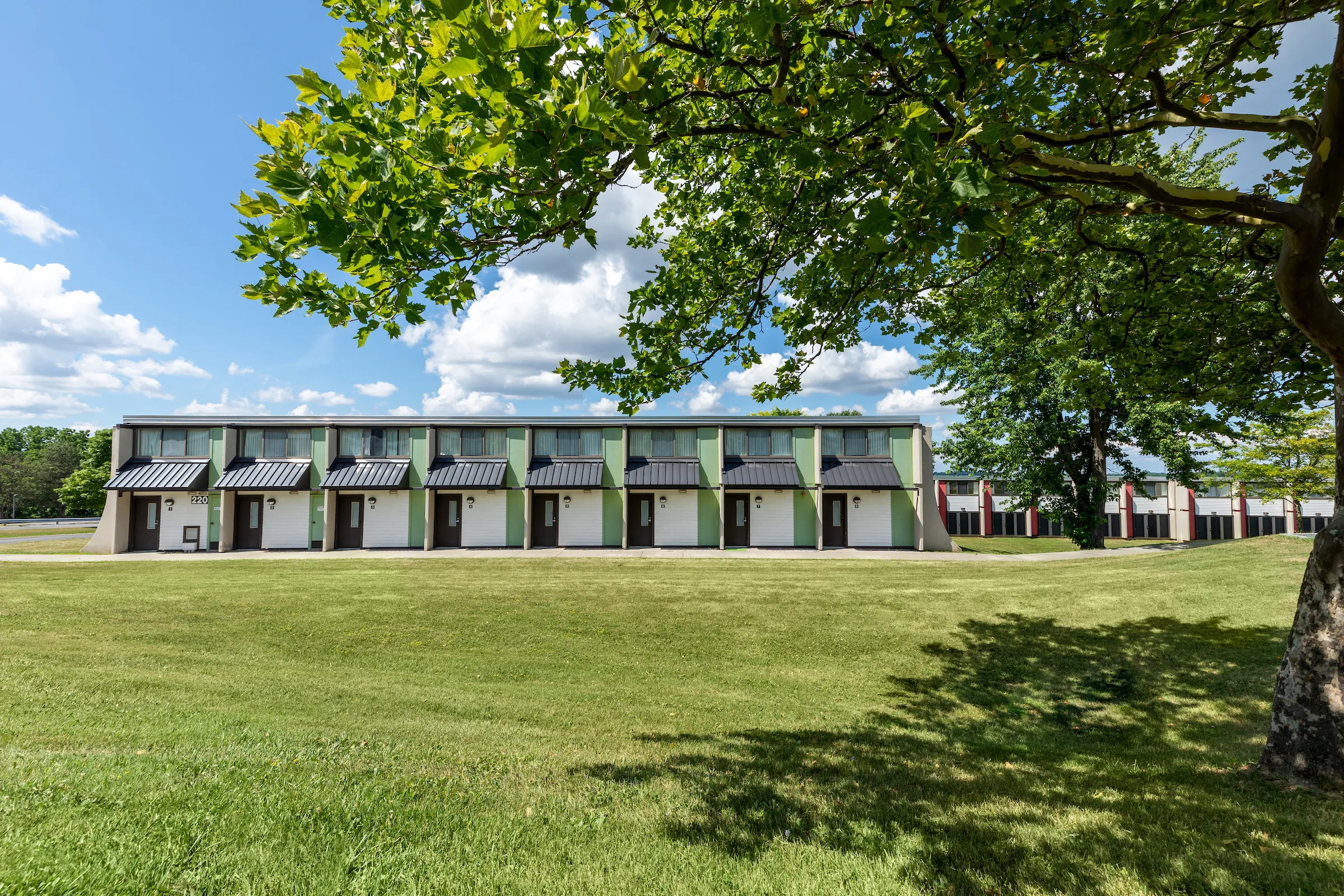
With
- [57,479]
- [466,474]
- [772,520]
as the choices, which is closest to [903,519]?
[772,520]

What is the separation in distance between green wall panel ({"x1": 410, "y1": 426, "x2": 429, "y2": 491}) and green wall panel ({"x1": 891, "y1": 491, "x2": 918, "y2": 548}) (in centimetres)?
2266

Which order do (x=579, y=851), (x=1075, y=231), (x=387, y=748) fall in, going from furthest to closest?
1. (x=1075, y=231)
2. (x=387, y=748)
3. (x=579, y=851)

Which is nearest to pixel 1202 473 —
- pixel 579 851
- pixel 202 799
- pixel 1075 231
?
pixel 1075 231

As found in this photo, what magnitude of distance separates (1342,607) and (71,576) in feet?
92.7

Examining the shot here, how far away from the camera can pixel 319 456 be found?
1085 inches

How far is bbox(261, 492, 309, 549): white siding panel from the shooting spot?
27438 mm

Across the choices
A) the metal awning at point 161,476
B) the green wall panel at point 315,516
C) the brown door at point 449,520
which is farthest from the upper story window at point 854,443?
the metal awning at point 161,476

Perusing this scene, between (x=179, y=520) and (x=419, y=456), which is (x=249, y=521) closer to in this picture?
(x=179, y=520)

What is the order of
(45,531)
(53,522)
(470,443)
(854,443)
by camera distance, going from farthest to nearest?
(53,522)
(45,531)
(470,443)
(854,443)

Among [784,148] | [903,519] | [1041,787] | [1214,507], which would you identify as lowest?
[1041,787]

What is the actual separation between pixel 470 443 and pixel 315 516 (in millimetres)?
8176

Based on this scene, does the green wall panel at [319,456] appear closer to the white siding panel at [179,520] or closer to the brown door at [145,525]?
the white siding panel at [179,520]

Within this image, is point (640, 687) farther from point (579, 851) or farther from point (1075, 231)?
point (1075, 231)

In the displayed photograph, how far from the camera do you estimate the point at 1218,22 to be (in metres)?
5.53
